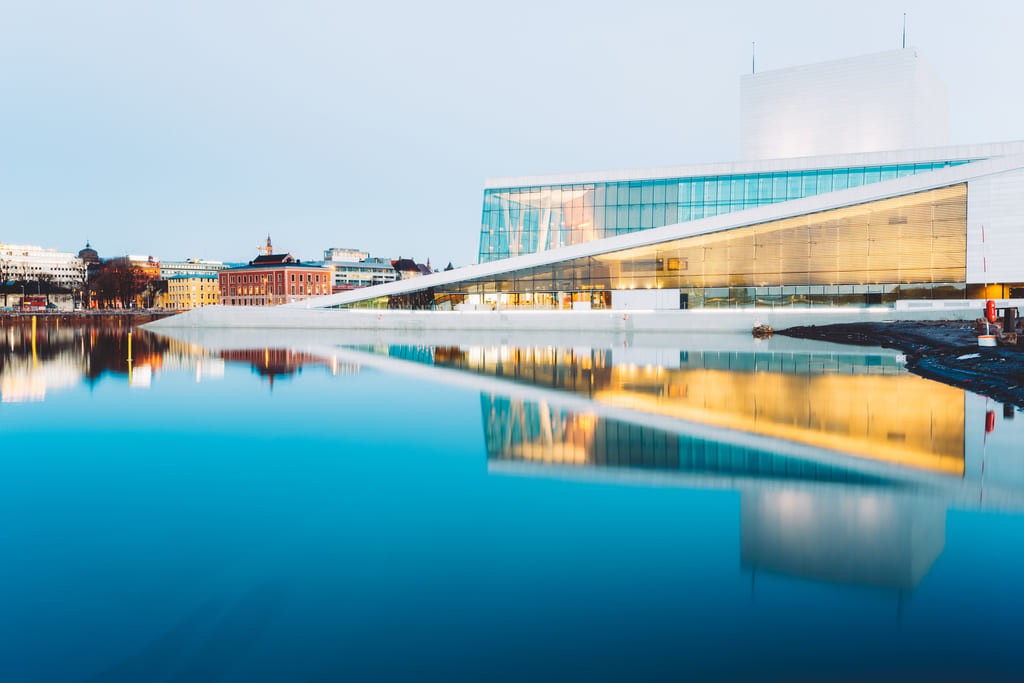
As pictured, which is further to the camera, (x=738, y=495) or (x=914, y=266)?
(x=914, y=266)

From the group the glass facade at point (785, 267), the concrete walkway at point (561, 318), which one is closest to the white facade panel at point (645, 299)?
the glass facade at point (785, 267)

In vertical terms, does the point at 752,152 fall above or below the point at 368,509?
above

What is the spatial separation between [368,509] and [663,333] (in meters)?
37.4

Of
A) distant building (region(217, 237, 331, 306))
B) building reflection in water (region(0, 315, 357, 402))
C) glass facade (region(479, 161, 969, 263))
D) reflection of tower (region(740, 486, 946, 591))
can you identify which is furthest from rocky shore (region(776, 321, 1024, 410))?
distant building (region(217, 237, 331, 306))

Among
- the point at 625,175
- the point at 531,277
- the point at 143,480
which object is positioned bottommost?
the point at 143,480

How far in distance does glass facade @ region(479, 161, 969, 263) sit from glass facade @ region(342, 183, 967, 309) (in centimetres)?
→ 950

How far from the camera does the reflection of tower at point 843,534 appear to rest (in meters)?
5.68

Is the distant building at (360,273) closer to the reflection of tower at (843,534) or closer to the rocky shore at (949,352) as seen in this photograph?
the rocky shore at (949,352)

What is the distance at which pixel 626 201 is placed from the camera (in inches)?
2254

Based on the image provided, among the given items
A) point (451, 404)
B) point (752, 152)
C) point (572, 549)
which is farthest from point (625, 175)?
point (572, 549)

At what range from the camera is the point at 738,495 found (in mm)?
7758

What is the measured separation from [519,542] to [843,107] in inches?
2297

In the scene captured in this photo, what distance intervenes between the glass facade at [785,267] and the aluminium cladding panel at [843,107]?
49.4 feet

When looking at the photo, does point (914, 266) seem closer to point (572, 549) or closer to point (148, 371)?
point (148, 371)
